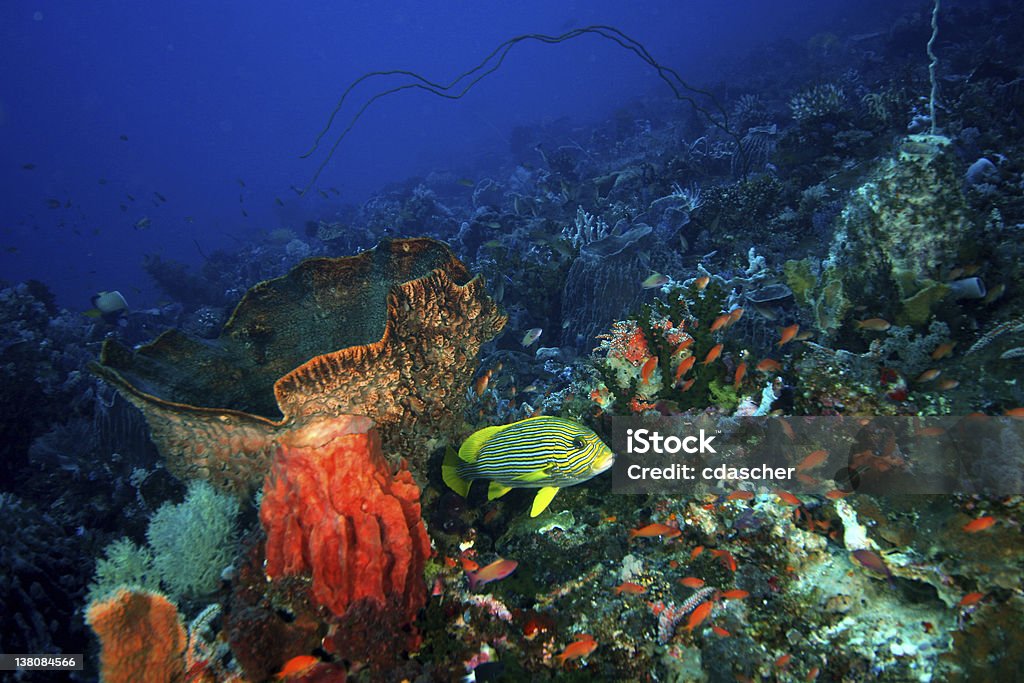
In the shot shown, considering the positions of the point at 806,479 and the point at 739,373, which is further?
the point at 739,373

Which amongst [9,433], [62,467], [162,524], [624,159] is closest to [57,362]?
[9,433]

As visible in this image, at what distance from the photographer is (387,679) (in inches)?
86.7

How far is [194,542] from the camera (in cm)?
318

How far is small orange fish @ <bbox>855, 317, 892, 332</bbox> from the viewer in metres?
3.55

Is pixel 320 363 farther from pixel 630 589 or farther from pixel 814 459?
pixel 814 459

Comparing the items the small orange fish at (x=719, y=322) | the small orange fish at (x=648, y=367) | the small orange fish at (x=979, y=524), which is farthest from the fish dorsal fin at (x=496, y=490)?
the small orange fish at (x=979, y=524)

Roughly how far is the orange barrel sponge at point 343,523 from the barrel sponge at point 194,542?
111 centimetres

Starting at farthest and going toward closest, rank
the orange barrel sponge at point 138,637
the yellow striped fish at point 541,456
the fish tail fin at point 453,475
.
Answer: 1. the fish tail fin at point 453,475
2. the yellow striped fish at point 541,456
3. the orange barrel sponge at point 138,637

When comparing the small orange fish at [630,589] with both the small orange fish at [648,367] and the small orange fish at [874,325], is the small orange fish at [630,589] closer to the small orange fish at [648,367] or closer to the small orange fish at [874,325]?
the small orange fish at [648,367]

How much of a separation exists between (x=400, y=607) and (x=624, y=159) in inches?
769

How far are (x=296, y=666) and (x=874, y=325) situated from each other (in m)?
4.53

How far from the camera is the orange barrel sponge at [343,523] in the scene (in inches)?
91.2

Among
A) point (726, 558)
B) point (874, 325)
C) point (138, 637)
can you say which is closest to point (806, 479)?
point (726, 558)

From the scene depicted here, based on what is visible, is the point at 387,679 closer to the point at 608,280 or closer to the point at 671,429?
the point at 671,429
